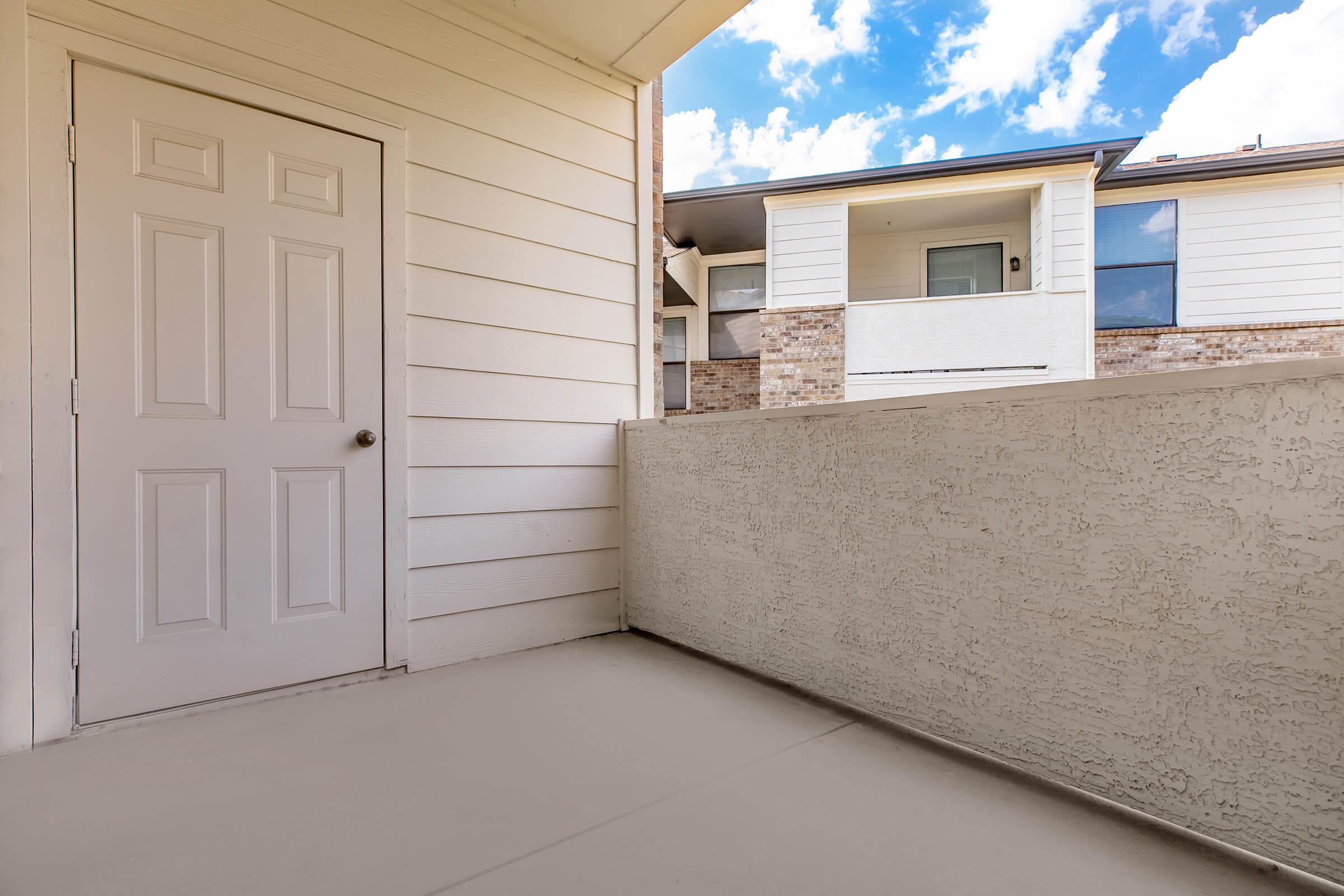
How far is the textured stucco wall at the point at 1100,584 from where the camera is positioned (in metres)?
1.09

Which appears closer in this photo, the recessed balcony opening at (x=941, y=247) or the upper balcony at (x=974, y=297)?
the upper balcony at (x=974, y=297)

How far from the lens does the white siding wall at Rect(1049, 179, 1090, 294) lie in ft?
19.3

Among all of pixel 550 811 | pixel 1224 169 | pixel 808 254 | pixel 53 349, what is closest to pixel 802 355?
pixel 808 254

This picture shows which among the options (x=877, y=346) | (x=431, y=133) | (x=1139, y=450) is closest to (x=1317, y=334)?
(x=877, y=346)

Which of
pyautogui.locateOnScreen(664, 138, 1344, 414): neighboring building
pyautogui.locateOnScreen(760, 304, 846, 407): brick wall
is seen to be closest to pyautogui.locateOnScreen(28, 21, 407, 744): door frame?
pyautogui.locateOnScreen(664, 138, 1344, 414): neighboring building

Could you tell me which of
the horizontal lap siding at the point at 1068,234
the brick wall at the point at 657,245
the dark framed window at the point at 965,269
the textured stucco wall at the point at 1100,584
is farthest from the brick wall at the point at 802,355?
the textured stucco wall at the point at 1100,584

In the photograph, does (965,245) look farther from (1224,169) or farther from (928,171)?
(1224,169)

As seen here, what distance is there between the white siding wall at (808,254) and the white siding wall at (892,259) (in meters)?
0.93

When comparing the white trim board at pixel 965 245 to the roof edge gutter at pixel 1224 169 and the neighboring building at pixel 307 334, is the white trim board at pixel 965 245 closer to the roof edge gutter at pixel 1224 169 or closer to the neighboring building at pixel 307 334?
the roof edge gutter at pixel 1224 169

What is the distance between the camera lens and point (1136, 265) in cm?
638

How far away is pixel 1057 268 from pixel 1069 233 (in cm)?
36

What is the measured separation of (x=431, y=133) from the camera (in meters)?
2.40

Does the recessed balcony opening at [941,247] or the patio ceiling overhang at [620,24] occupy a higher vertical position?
the recessed balcony opening at [941,247]

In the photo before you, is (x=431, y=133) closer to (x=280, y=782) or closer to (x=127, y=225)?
(x=127, y=225)
